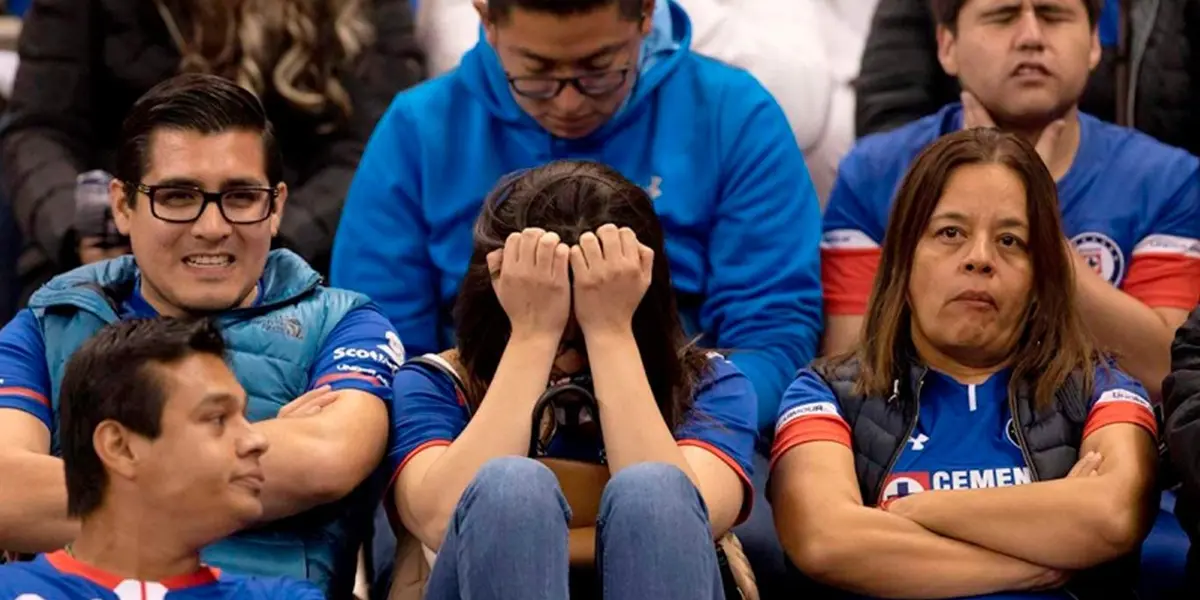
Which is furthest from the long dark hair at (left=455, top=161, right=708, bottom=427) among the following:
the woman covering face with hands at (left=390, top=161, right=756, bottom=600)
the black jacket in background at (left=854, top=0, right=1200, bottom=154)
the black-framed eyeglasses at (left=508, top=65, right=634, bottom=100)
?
the black jacket in background at (left=854, top=0, right=1200, bottom=154)

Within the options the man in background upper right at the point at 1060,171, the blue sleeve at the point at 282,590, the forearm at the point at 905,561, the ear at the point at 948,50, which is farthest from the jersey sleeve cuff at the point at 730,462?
the ear at the point at 948,50

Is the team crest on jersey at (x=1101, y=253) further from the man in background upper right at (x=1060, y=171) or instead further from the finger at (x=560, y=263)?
the finger at (x=560, y=263)

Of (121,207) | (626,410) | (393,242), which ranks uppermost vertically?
(121,207)

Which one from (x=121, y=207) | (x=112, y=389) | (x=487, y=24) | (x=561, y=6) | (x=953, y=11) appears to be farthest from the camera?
(x=953, y=11)

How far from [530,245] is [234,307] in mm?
513

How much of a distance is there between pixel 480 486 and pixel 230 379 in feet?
1.01

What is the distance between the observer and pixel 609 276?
2338 millimetres

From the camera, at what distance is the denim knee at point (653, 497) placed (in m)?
2.13

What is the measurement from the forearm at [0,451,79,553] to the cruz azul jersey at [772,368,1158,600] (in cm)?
94

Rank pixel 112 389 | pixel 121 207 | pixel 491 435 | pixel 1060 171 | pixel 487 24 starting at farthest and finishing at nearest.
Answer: pixel 1060 171 → pixel 487 24 → pixel 121 207 → pixel 491 435 → pixel 112 389

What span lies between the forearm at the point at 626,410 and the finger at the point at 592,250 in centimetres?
9

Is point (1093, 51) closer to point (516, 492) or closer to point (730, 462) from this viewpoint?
point (730, 462)

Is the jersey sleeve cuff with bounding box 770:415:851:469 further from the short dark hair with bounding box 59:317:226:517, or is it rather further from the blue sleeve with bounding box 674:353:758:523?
the short dark hair with bounding box 59:317:226:517

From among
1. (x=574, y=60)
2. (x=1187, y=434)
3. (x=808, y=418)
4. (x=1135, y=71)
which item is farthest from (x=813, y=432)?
(x=1135, y=71)
